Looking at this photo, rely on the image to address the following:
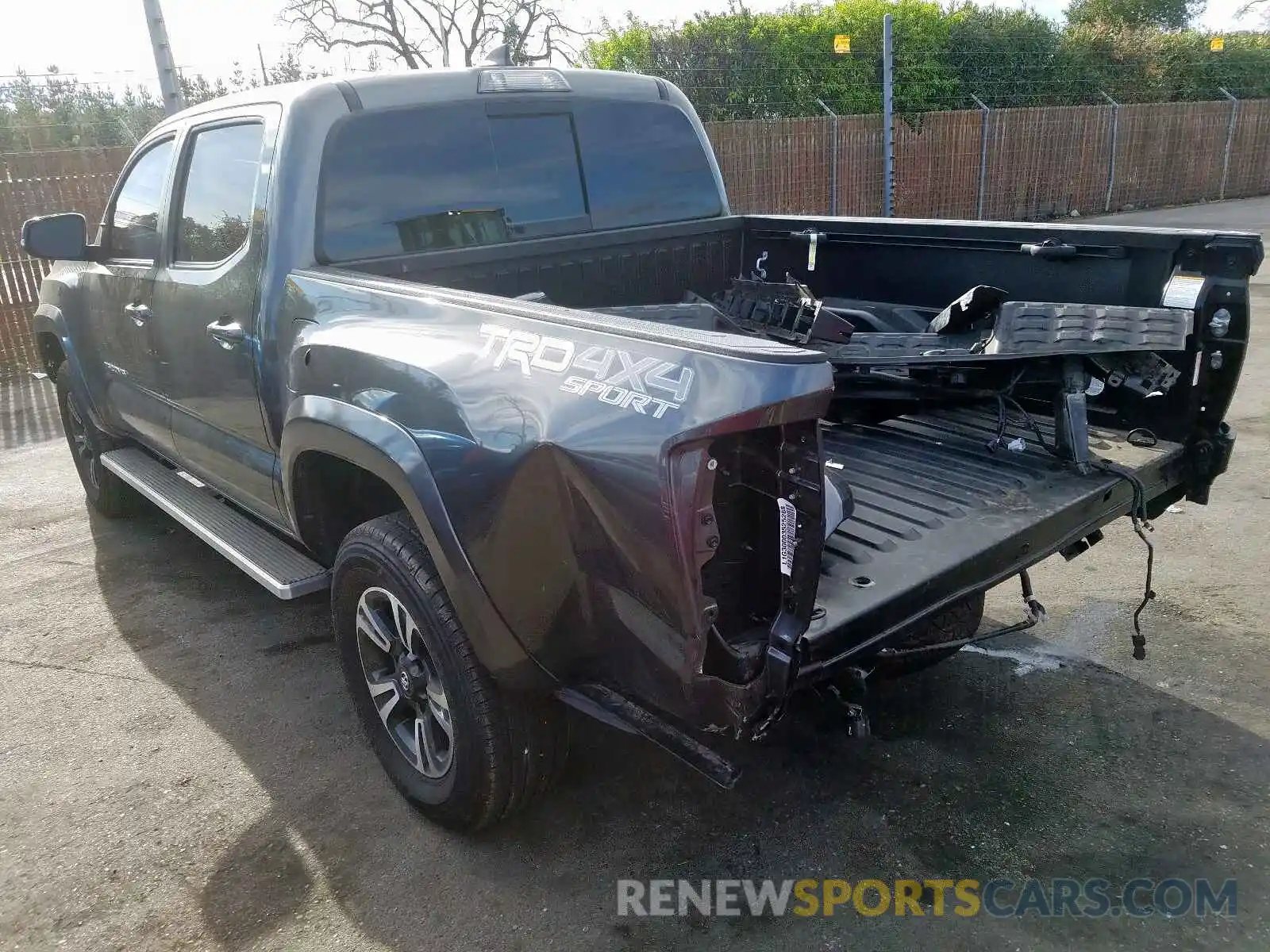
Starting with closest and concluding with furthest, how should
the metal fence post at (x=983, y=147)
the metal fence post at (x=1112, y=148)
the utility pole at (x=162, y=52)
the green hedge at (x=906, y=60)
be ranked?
the utility pole at (x=162, y=52)
the green hedge at (x=906, y=60)
the metal fence post at (x=983, y=147)
the metal fence post at (x=1112, y=148)

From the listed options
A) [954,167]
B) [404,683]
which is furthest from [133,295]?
[954,167]

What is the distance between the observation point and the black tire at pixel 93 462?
539cm

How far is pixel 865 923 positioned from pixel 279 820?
1754mm

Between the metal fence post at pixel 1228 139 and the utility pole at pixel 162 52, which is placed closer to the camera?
the utility pole at pixel 162 52

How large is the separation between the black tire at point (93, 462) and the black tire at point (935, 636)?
434 centimetres

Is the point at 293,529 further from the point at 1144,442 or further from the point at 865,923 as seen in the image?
the point at 1144,442

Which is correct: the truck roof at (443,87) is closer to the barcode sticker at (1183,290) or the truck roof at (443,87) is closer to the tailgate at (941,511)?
the tailgate at (941,511)

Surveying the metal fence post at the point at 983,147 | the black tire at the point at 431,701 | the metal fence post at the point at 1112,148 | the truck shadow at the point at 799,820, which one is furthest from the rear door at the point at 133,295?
the metal fence post at the point at 1112,148

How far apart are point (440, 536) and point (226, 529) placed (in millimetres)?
1877

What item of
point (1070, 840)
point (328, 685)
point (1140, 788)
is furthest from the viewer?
point (328, 685)

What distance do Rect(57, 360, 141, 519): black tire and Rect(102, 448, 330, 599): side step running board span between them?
0.29m

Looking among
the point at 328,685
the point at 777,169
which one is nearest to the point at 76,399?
the point at 328,685

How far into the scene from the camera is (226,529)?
393 cm

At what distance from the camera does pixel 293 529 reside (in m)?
3.39
